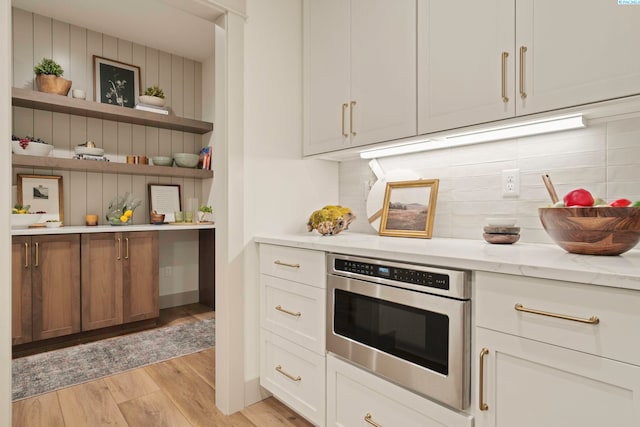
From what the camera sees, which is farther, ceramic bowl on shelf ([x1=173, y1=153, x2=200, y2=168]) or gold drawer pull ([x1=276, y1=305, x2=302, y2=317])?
ceramic bowl on shelf ([x1=173, y1=153, x2=200, y2=168])

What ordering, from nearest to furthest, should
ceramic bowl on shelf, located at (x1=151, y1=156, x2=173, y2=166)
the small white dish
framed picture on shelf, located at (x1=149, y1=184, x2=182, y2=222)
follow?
the small white dish
ceramic bowl on shelf, located at (x1=151, y1=156, x2=173, y2=166)
framed picture on shelf, located at (x1=149, y1=184, x2=182, y2=222)

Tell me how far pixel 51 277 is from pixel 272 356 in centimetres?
204

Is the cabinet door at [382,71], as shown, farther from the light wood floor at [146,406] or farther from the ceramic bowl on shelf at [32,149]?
the ceramic bowl on shelf at [32,149]

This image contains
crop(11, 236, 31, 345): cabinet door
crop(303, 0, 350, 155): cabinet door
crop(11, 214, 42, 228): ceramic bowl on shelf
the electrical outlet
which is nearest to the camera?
the electrical outlet

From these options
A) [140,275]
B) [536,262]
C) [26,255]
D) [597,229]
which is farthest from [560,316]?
[26,255]

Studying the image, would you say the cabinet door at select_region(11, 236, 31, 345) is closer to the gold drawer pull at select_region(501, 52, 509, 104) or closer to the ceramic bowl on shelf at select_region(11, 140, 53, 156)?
the ceramic bowl on shelf at select_region(11, 140, 53, 156)

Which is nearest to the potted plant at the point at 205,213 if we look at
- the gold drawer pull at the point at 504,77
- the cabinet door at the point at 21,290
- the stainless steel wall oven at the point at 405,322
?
the cabinet door at the point at 21,290

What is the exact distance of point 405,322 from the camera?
4.29ft

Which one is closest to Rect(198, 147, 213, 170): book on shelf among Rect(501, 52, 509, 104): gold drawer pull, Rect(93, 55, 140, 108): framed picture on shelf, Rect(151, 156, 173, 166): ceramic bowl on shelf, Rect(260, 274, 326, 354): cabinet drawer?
Rect(151, 156, 173, 166): ceramic bowl on shelf

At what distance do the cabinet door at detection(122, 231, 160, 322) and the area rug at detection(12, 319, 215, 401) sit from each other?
20 centimetres

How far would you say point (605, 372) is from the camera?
0.85 m

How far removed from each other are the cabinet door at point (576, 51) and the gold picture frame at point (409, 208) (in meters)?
0.64

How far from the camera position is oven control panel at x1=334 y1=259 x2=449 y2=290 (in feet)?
3.87

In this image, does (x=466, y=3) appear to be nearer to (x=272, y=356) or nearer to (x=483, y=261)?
(x=483, y=261)
